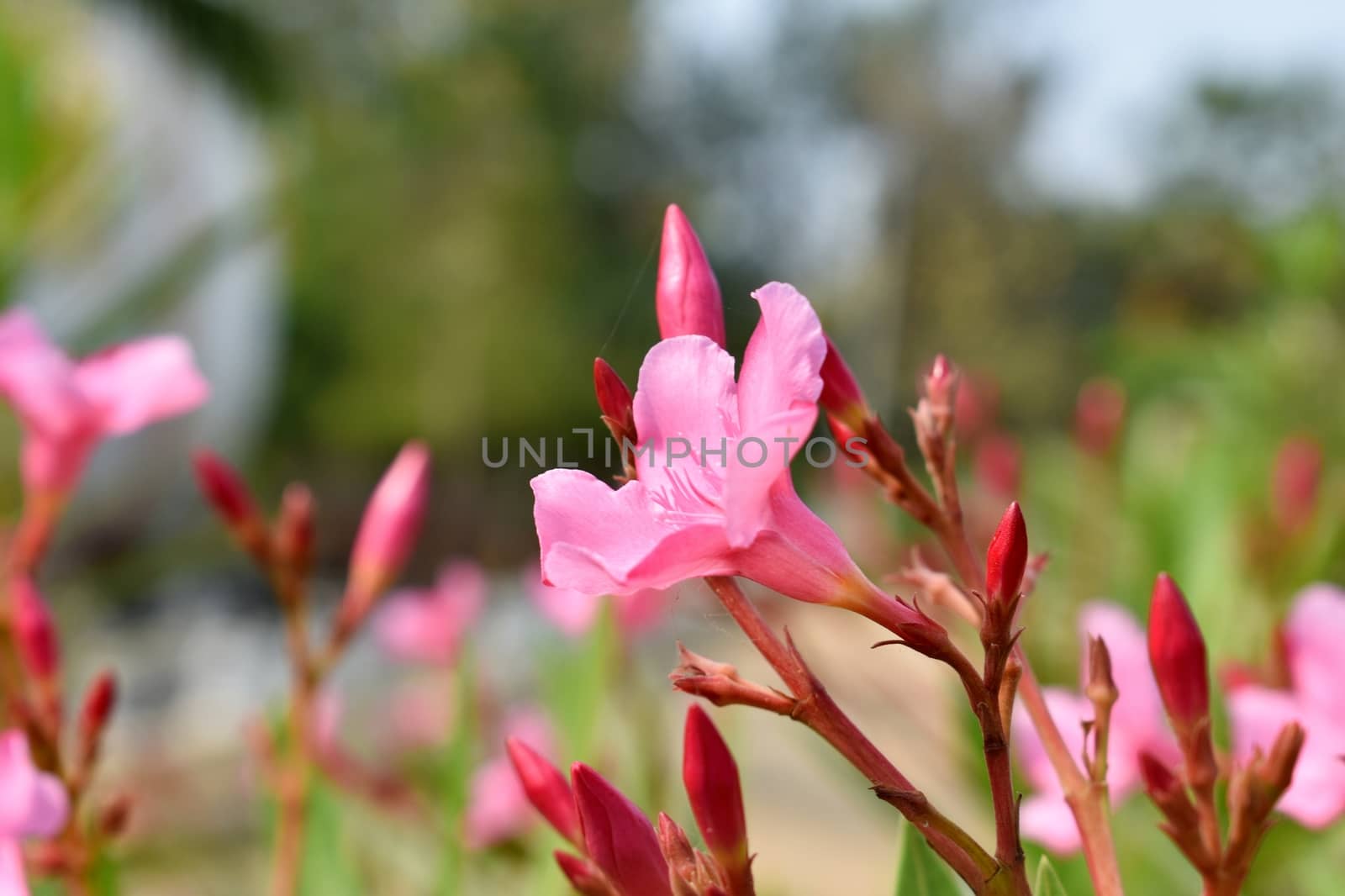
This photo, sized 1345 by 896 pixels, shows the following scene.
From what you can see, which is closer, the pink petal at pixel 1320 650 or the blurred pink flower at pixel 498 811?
the pink petal at pixel 1320 650

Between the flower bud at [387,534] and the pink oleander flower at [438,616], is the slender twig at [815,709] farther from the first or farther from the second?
the pink oleander flower at [438,616]

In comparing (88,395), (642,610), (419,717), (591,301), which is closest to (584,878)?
(88,395)

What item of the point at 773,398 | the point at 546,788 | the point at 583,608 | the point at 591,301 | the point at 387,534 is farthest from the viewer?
the point at 591,301

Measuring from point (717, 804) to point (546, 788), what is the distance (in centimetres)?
8

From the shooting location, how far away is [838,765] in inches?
46.9

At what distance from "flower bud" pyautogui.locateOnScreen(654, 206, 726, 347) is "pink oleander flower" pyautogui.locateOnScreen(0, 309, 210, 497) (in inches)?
11.4

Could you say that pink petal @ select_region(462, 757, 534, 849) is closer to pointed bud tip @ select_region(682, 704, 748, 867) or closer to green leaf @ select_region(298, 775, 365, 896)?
green leaf @ select_region(298, 775, 365, 896)

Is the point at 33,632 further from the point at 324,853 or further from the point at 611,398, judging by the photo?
the point at 611,398

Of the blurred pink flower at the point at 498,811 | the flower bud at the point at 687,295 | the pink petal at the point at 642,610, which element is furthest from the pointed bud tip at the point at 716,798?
the pink petal at the point at 642,610

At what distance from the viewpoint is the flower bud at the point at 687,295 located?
28cm

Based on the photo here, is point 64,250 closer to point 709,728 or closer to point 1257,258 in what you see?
point 1257,258

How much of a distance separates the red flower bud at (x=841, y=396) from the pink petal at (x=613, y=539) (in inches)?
2.7

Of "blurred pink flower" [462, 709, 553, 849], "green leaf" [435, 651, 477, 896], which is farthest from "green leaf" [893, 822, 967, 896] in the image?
"blurred pink flower" [462, 709, 553, 849]

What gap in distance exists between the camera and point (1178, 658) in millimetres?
286
